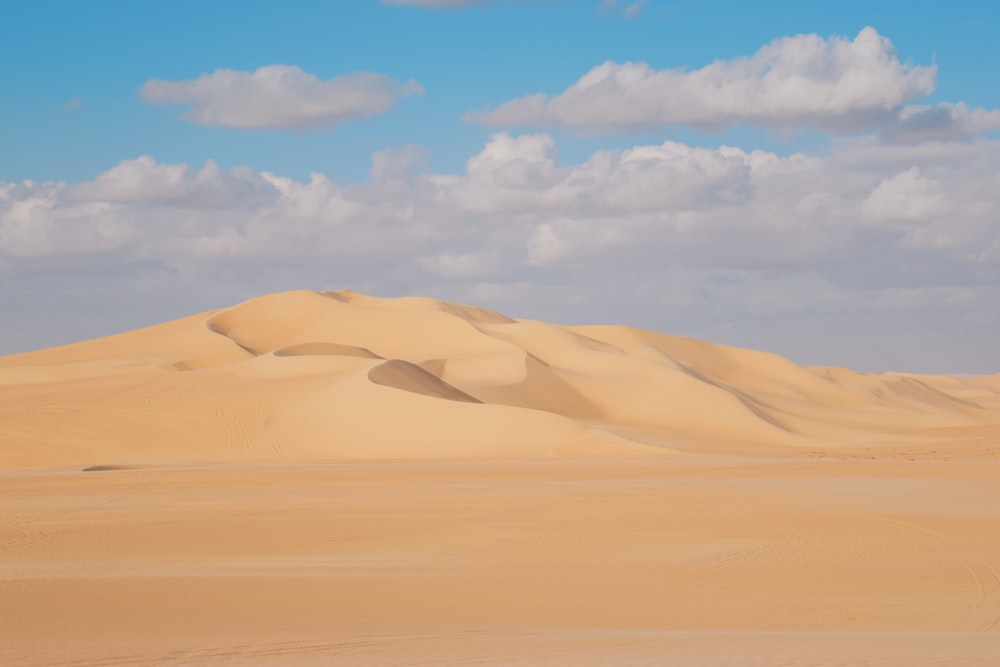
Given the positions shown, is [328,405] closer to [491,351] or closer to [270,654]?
[491,351]

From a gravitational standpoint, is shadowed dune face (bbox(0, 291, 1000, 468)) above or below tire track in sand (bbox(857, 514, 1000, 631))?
above

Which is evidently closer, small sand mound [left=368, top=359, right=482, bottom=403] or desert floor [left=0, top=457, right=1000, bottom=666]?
desert floor [left=0, top=457, right=1000, bottom=666]

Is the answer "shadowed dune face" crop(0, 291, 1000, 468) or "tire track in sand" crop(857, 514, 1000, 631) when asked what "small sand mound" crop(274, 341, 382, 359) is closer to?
"shadowed dune face" crop(0, 291, 1000, 468)

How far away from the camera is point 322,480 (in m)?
25.6

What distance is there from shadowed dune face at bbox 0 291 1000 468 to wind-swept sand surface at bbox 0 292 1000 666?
201 mm

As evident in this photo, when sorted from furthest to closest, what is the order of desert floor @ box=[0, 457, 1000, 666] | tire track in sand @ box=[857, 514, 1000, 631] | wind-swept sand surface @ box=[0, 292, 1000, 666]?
tire track in sand @ box=[857, 514, 1000, 631], wind-swept sand surface @ box=[0, 292, 1000, 666], desert floor @ box=[0, 457, 1000, 666]

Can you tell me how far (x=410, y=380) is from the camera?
45.2 meters

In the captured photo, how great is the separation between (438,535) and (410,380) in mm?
27852

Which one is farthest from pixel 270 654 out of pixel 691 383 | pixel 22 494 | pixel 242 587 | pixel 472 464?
pixel 691 383

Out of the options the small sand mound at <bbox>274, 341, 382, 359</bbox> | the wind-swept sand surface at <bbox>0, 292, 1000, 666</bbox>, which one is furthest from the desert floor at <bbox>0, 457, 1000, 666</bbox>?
the small sand mound at <bbox>274, 341, 382, 359</bbox>

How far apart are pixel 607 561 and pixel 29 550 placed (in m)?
7.62

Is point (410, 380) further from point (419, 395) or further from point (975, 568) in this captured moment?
point (975, 568)

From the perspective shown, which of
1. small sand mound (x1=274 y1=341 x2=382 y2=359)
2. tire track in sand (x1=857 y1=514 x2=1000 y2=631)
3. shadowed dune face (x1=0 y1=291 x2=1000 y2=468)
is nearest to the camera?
tire track in sand (x1=857 y1=514 x2=1000 y2=631)

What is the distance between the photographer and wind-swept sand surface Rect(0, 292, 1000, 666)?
34.2 feet
